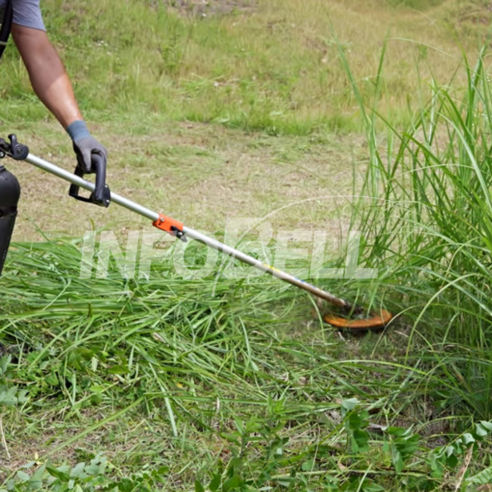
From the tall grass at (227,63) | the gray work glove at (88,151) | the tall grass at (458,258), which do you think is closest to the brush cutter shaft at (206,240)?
the gray work glove at (88,151)

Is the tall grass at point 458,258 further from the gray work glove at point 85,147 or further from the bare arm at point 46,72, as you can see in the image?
the bare arm at point 46,72

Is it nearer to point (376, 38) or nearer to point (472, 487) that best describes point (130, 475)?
point (472, 487)

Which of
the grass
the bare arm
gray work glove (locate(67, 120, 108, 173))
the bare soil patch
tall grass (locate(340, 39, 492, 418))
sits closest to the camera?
the grass

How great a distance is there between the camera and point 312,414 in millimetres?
2250

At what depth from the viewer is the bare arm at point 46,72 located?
2.57m

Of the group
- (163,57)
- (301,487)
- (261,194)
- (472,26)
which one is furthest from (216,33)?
(301,487)

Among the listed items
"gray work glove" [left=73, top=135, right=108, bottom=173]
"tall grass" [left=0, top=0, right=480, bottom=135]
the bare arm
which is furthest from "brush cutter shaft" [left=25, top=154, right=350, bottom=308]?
"tall grass" [left=0, top=0, right=480, bottom=135]

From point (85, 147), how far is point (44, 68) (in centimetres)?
35

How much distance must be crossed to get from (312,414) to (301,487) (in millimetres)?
379

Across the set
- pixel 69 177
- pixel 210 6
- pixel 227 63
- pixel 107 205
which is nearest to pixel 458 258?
pixel 107 205

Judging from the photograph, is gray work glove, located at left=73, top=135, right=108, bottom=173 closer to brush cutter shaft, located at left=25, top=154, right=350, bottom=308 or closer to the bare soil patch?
brush cutter shaft, located at left=25, top=154, right=350, bottom=308

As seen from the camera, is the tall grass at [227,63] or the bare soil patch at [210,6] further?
the bare soil patch at [210,6]

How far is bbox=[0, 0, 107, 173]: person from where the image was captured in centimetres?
252

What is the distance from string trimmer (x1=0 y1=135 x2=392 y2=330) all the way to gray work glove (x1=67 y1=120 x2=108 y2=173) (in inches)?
0.8
